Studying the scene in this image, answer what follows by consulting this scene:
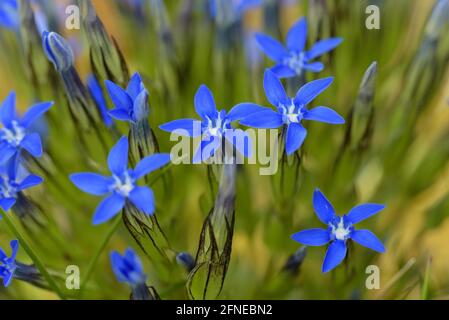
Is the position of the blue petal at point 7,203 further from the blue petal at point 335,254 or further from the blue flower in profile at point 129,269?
the blue petal at point 335,254

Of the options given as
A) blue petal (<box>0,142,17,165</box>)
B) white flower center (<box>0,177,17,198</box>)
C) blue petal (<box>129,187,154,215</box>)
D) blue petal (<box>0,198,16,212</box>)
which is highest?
blue petal (<box>0,142,17,165</box>)

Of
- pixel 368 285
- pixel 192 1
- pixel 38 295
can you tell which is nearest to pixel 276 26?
pixel 192 1

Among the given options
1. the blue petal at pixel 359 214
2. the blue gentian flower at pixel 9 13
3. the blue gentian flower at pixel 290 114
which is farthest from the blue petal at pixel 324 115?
the blue gentian flower at pixel 9 13

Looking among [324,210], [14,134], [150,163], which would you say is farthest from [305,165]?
[14,134]

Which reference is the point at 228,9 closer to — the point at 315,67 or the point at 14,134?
the point at 315,67

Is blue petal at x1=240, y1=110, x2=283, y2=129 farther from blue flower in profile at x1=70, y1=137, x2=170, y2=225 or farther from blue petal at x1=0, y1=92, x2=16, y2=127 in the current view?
blue petal at x1=0, y1=92, x2=16, y2=127

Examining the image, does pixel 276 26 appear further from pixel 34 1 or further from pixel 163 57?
pixel 34 1

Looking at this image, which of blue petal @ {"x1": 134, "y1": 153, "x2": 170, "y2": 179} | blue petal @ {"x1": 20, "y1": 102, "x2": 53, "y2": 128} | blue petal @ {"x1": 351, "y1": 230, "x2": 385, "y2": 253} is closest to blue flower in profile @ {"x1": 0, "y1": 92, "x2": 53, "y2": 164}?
blue petal @ {"x1": 20, "y1": 102, "x2": 53, "y2": 128}
